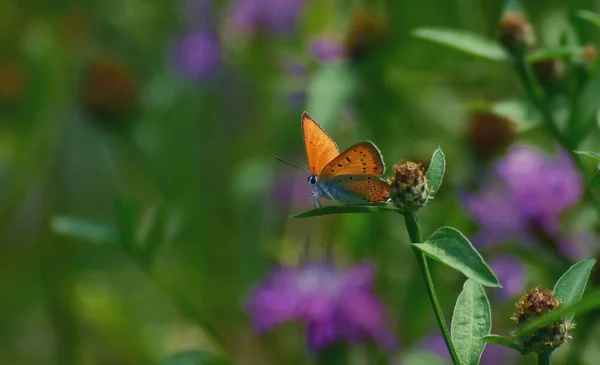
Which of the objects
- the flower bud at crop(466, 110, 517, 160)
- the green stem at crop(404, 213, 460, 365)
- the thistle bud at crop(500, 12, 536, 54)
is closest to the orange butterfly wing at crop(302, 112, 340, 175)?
the green stem at crop(404, 213, 460, 365)

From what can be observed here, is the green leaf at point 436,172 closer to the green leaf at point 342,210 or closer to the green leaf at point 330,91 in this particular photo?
the green leaf at point 342,210

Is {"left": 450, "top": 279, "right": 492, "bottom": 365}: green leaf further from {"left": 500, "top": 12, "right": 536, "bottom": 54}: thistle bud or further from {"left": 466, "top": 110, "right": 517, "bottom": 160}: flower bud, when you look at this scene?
{"left": 466, "top": 110, "right": 517, "bottom": 160}: flower bud

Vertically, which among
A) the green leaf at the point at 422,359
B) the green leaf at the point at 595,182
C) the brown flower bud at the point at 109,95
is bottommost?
the green leaf at the point at 422,359

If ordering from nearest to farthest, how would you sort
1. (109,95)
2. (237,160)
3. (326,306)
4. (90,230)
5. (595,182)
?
(595,182) < (90,230) < (326,306) < (109,95) < (237,160)

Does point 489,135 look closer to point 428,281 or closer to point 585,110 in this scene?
point 585,110

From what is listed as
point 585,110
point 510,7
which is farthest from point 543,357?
point 510,7

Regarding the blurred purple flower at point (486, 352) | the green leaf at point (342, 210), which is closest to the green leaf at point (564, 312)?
the green leaf at point (342, 210)
